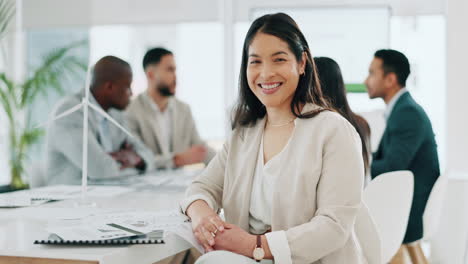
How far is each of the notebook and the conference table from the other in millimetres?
17

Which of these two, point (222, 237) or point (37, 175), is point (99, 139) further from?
point (222, 237)

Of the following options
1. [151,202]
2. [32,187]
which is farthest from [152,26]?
[151,202]

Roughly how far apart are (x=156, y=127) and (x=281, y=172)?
273cm

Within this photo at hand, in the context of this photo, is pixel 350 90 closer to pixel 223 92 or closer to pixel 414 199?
pixel 223 92

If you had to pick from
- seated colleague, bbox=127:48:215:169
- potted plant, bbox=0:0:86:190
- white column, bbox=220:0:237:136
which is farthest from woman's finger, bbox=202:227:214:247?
potted plant, bbox=0:0:86:190

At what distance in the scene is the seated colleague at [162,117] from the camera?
454 cm

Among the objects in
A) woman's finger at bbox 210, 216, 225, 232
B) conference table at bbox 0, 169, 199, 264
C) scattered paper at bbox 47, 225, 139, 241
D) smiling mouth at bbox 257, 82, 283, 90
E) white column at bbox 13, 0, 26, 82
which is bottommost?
conference table at bbox 0, 169, 199, 264

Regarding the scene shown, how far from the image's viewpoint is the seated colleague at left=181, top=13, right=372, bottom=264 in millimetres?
1812

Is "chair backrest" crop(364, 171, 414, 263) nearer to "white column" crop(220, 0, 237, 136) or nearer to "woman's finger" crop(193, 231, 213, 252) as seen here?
"woman's finger" crop(193, 231, 213, 252)

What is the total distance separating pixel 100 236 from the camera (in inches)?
67.3

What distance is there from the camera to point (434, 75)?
5.14 metres

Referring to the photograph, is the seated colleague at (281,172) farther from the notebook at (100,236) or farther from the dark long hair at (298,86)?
the notebook at (100,236)

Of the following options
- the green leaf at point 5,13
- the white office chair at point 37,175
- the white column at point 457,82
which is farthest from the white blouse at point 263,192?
the green leaf at point 5,13

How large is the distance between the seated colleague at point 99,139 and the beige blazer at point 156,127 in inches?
18.6
